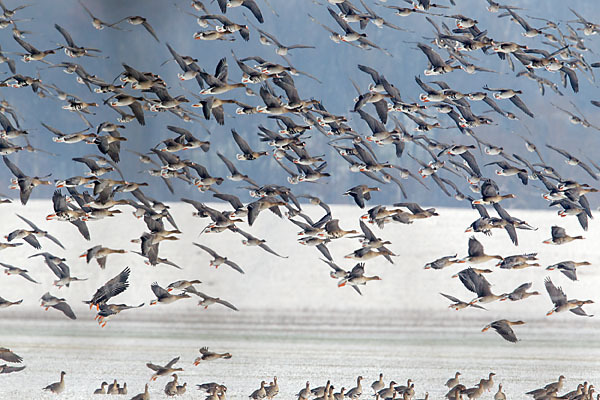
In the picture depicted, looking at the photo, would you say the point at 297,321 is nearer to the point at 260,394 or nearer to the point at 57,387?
the point at 260,394

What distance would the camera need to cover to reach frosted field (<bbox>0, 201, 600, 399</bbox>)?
965cm

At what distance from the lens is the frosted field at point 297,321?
965cm

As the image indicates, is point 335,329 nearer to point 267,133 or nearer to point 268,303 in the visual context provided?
point 268,303

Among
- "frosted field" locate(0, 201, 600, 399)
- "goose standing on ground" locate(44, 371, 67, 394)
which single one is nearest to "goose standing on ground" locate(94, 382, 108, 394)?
"frosted field" locate(0, 201, 600, 399)

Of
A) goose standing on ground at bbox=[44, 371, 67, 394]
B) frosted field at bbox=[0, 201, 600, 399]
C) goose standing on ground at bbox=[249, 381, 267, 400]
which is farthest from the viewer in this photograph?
frosted field at bbox=[0, 201, 600, 399]

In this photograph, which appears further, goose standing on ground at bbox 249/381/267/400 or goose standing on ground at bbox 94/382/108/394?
goose standing on ground at bbox 94/382/108/394

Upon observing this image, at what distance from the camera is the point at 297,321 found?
13.8m

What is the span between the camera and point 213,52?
867 inches

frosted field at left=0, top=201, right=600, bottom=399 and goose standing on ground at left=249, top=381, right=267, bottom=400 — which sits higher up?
frosted field at left=0, top=201, right=600, bottom=399

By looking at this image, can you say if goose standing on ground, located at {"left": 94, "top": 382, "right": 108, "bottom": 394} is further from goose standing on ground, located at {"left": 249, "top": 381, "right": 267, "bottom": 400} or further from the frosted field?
goose standing on ground, located at {"left": 249, "top": 381, "right": 267, "bottom": 400}

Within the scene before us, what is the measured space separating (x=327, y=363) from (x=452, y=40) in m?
4.43

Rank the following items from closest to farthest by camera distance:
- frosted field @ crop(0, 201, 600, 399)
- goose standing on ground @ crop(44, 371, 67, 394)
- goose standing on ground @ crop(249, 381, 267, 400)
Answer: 1. goose standing on ground @ crop(249, 381, 267, 400)
2. goose standing on ground @ crop(44, 371, 67, 394)
3. frosted field @ crop(0, 201, 600, 399)

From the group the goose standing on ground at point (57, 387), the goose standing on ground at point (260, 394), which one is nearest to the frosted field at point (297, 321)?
the goose standing on ground at point (57, 387)

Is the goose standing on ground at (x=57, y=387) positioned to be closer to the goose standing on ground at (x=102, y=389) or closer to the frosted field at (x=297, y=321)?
the frosted field at (x=297, y=321)
